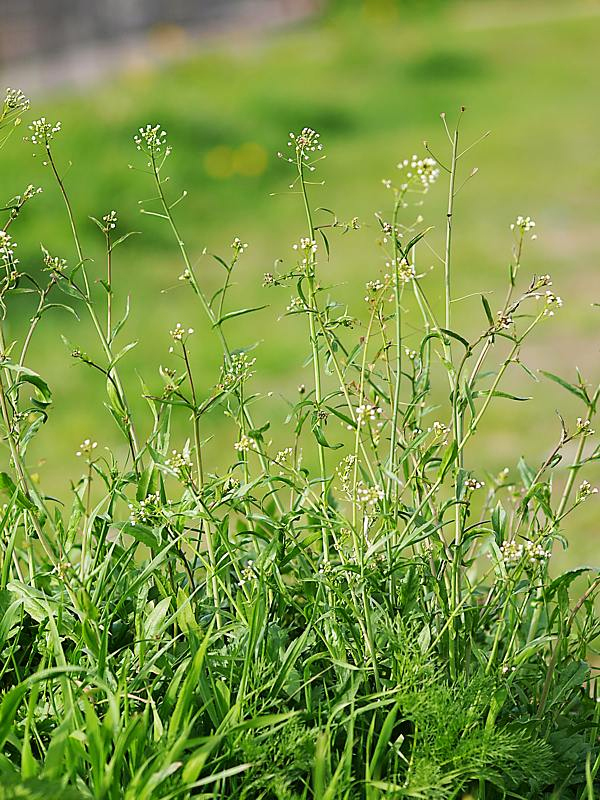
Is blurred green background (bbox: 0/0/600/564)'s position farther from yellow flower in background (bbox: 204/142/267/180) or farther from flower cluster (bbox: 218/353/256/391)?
flower cluster (bbox: 218/353/256/391)

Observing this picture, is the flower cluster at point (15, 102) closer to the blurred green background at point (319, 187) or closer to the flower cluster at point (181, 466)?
the flower cluster at point (181, 466)

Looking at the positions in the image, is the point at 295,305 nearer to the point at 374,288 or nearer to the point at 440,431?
the point at 374,288

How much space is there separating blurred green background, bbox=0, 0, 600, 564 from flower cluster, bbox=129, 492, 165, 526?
1145mm

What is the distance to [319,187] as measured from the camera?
629cm

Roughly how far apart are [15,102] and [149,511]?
0.55 meters

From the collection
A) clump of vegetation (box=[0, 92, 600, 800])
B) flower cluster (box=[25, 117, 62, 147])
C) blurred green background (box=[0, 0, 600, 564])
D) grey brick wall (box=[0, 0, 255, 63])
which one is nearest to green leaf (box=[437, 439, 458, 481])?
clump of vegetation (box=[0, 92, 600, 800])

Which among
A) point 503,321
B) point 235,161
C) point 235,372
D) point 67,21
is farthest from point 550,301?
point 67,21

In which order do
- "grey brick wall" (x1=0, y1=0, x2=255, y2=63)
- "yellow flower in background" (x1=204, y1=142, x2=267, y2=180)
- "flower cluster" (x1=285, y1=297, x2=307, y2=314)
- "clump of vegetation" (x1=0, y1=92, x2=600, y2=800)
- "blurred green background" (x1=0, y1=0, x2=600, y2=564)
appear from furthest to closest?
"grey brick wall" (x1=0, y1=0, x2=255, y2=63), "yellow flower in background" (x1=204, y1=142, x2=267, y2=180), "blurred green background" (x1=0, y1=0, x2=600, y2=564), "flower cluster" (x1=285, y1=297, x2=307, y2=314), "clump of vegetation" (x1=0, y1=92, x2=600, y2=800)

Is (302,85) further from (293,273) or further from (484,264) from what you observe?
(293,273)

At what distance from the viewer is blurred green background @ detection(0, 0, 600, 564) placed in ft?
12.9

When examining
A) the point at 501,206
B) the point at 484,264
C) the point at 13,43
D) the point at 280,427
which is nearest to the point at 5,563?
the point at 280,427

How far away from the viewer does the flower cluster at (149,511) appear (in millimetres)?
1399

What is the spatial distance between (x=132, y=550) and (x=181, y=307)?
10.8 feet

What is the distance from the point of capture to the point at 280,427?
3535 mm
